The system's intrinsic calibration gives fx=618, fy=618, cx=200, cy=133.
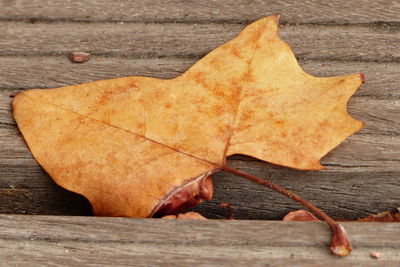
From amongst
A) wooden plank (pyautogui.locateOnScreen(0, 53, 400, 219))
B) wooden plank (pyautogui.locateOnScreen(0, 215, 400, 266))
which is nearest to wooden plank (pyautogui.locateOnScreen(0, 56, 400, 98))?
wooden plank (pyautogui.locateOnScreen(0, 53, 400, 219))

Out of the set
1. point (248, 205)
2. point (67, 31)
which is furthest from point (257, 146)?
point (67, 31)

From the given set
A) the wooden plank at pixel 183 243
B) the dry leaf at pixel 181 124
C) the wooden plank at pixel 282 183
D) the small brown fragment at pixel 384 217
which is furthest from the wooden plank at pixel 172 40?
the wooden plank at pixel 183 243

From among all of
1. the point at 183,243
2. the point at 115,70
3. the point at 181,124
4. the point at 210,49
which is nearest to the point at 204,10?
the point at 210,49

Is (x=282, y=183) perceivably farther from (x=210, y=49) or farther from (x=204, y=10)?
(x=204, y=10)

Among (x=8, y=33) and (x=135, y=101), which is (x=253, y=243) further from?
(x=8, y=33)

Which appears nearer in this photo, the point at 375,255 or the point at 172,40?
the point at 375,255

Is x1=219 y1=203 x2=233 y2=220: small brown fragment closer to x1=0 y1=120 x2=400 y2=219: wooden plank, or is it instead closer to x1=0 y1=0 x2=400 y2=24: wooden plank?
x1=0 y1=120 x2=400 y2=219: wooden plank
